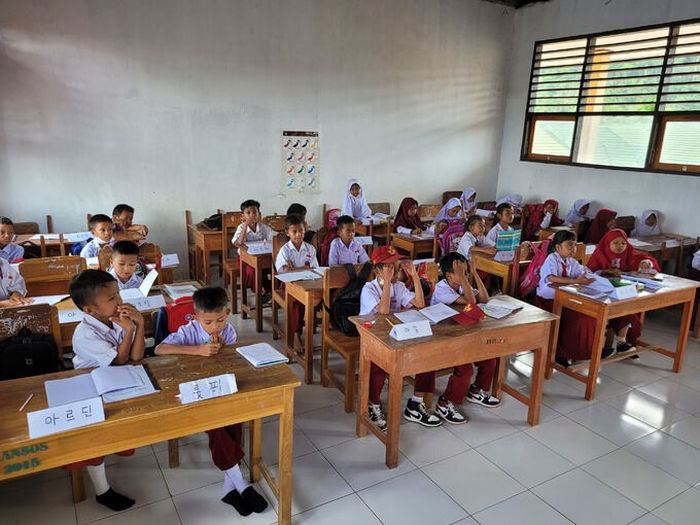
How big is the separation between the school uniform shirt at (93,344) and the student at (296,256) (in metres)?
1.80

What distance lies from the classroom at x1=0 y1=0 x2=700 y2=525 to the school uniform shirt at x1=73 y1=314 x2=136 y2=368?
0.4 inches

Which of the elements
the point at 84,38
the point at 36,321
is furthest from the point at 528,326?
the point at 84,38

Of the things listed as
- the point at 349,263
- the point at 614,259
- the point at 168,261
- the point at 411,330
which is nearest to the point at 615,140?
the point at 614,259

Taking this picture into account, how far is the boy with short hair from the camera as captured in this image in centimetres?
211

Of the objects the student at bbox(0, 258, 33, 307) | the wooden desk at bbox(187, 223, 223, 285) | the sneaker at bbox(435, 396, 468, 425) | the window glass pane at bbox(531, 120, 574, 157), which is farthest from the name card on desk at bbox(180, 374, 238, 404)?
the window glass pane at bbox(531, 120, 574, 157)

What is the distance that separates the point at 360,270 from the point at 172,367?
1546 millimetres

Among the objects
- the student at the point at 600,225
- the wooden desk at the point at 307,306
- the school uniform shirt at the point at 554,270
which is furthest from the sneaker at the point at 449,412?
the student at the point at 600,225

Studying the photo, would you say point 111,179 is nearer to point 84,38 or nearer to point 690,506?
point 84,38

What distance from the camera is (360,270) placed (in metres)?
3.25

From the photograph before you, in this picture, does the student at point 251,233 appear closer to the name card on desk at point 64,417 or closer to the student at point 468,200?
the name card on desk at point 64,417

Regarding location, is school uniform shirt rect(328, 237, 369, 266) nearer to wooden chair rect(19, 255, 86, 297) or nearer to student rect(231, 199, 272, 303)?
student rect(231, 199, 272, 303)

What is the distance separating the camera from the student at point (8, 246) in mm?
4016

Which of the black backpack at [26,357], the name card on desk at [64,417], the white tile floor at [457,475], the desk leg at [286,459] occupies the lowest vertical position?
the white tile floor at [457,475]

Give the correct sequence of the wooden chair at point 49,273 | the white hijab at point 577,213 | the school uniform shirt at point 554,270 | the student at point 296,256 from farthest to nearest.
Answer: the white hijab at point 577,213, the student at point 296,256, the school uniform shirt at point 554,270, the wooden chair at point 49,273
